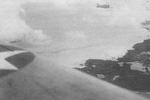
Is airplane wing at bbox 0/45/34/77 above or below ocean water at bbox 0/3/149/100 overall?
above

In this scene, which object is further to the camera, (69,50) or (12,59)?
(69,50)

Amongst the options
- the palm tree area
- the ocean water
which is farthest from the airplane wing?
the palm tree area

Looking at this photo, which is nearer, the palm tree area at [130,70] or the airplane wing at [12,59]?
the airplane wing at [12,59]

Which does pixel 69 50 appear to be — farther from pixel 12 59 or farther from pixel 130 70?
pixel 12 59

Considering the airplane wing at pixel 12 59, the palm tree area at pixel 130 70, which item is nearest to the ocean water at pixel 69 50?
the airplane wing at pixel 12 59

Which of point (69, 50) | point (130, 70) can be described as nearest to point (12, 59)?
point (130, 70)

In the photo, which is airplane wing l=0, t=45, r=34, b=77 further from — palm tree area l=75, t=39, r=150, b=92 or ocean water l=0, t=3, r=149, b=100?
palm tree area l=75, t=39, r=150, b=92

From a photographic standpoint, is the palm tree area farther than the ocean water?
Yes

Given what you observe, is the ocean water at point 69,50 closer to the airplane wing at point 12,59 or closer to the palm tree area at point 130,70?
the airplane wing at point 12,59

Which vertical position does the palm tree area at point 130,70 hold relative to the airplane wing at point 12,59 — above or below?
below

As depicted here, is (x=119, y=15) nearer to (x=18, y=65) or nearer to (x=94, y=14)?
(x=94, y=14)

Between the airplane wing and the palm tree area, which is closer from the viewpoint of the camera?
the airplane wing
